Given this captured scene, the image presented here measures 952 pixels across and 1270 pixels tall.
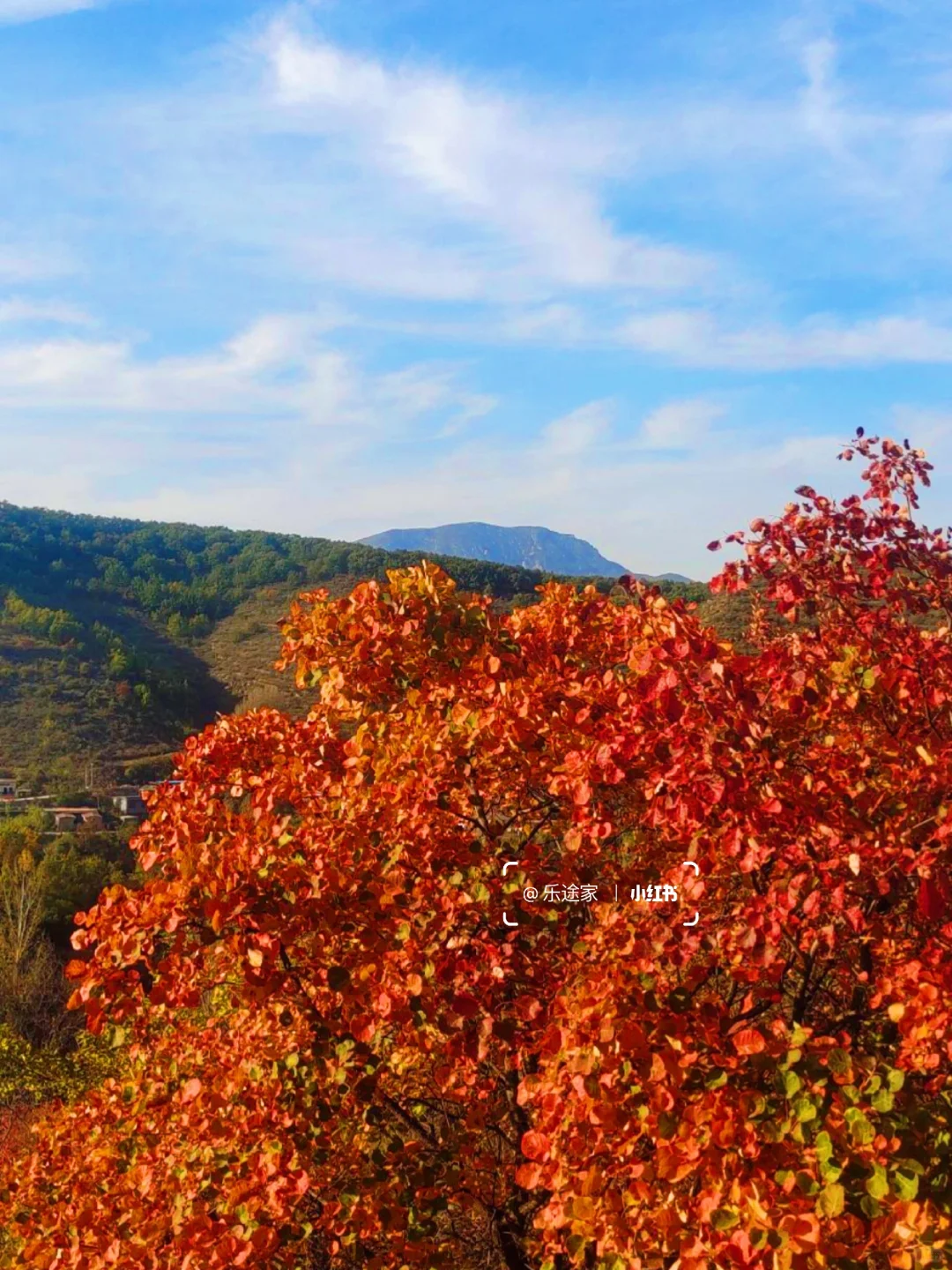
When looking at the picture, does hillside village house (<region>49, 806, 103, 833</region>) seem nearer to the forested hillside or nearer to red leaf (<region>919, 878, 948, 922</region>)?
the forested hillside

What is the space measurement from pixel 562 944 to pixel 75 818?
41.8 metres

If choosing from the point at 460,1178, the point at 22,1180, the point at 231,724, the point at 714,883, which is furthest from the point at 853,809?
the point at 22,1180

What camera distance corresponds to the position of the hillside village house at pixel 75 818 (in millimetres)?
39812

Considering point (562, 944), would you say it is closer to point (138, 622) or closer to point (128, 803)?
point (128, 803)

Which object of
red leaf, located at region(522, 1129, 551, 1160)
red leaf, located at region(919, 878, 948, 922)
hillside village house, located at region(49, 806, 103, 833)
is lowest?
hillside village house, located at region(49, 806, 103, 833)

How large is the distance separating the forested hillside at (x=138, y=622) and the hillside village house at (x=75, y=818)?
16.2 feet

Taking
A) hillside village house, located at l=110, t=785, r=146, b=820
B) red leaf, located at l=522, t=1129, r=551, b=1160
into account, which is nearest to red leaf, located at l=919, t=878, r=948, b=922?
red leaf, located at l=522, t=1129, r=551, b=1160

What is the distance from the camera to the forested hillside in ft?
178

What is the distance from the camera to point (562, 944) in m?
4.25

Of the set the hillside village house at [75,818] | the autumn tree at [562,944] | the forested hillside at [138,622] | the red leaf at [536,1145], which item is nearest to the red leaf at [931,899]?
the autumn tree at [562,944]

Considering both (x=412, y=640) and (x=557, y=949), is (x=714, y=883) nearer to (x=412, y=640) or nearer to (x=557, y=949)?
(x=557, y=949)

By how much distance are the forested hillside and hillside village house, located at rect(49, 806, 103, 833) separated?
4927 mm

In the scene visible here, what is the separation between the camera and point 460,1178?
4418 mm

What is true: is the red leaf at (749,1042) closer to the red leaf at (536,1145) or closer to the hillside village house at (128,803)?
the red leaf at (536,1145)
